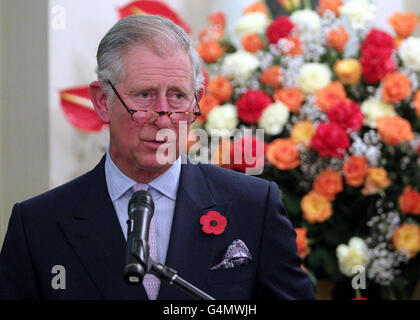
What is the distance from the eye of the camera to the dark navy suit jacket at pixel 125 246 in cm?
170

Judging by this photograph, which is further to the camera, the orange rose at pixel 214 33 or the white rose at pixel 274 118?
the orange rose at pixel 214 33

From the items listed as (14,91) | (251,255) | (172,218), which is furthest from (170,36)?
(14,91)

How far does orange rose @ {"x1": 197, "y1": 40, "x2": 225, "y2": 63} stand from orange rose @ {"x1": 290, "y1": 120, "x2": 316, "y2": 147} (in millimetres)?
520

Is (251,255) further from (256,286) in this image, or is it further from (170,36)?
(170,36)

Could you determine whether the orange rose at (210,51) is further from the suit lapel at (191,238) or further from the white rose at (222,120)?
the suit lapel at (191,238)

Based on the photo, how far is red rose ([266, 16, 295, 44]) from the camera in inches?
121

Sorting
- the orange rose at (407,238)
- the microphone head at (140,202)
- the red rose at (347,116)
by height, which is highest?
the red rose at (347,116)

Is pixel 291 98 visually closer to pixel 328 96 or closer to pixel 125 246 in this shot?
pixel 328 96

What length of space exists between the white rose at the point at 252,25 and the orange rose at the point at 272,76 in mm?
258

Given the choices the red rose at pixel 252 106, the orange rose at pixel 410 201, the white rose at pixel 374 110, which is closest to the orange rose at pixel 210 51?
the red rose at pixel 252 106

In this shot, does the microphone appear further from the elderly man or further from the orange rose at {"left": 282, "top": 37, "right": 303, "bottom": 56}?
the orange rose at {"left": 282, "top": 37, "right": 303, "bottom": 56}

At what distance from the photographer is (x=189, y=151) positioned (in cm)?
293

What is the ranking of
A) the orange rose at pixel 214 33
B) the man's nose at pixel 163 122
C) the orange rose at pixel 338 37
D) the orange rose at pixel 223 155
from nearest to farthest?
the man's nose at pixel 163 122
the orange rose at pixel 223 155
the orange rose at pixel 338 37
the orange rose at pixel 214 33

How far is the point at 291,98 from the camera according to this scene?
2.93 meters
